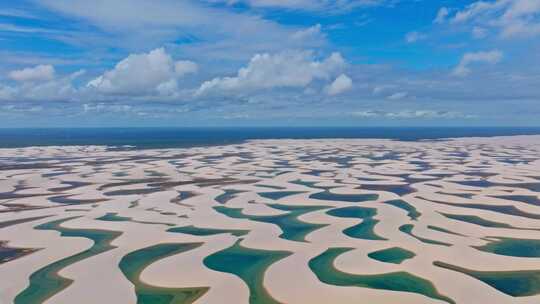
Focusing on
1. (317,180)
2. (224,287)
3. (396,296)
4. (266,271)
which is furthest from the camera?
(317,180)

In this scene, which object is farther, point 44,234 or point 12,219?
point 12,219

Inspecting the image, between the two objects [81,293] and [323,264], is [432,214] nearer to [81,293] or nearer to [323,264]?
[323,264]

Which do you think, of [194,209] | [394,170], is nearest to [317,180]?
[394,170]

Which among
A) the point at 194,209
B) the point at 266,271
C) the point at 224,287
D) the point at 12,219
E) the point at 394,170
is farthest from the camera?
the point at 394,170

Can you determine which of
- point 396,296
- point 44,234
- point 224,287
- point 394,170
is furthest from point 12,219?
point 394,170

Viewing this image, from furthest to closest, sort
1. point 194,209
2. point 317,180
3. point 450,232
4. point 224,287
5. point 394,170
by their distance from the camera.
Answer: point 394,170 < point 317,180 < point 194,209 < point 450,232 < point 224,287

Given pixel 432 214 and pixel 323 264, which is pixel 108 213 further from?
pixel 432 214
